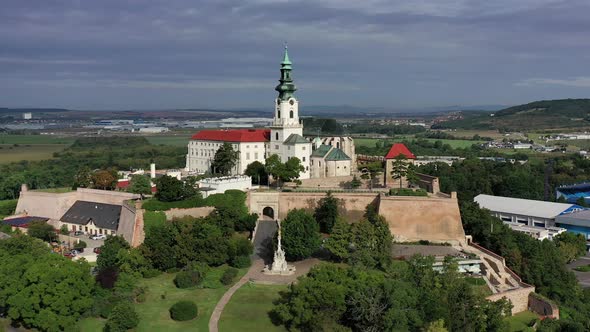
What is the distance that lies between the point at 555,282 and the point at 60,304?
32986 millimetres

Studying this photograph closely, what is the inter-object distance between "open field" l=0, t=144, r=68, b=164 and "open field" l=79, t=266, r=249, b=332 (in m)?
88.9

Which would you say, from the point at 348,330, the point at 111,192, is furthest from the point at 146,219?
the point at 348,330

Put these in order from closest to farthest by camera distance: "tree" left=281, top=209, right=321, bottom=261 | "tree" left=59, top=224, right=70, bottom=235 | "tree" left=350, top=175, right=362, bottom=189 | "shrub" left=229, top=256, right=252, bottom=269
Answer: "shrub" left=229, top=256, right=252, bottom=269
"tree" left=281, top=209, right=321, bottom=261
"tree" left=59, top=224, right=70, bottom=235
"tree" left=350, top=175, right=362, bottom=189

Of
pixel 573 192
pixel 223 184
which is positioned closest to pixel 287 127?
pixel 223 184

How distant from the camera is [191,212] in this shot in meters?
46.7

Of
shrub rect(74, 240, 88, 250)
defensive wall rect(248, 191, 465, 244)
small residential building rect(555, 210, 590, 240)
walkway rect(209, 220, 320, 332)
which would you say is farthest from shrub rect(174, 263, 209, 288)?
small residential building rect(555, 210, 590, 240)

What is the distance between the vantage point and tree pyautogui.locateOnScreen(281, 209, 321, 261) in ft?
133

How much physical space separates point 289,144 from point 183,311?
28247 millimetres

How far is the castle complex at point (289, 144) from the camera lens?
5803 cm

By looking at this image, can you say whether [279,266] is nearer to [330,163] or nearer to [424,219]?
[424,219]

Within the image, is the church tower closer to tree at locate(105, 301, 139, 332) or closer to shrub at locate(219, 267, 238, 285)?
shrub at locate(219, 267, 238, 285)

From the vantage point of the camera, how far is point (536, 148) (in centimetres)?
14262

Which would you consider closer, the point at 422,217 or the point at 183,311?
the point at 183,311

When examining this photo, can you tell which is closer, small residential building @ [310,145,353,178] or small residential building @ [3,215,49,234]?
small residential building @ [3,215,49,234]
